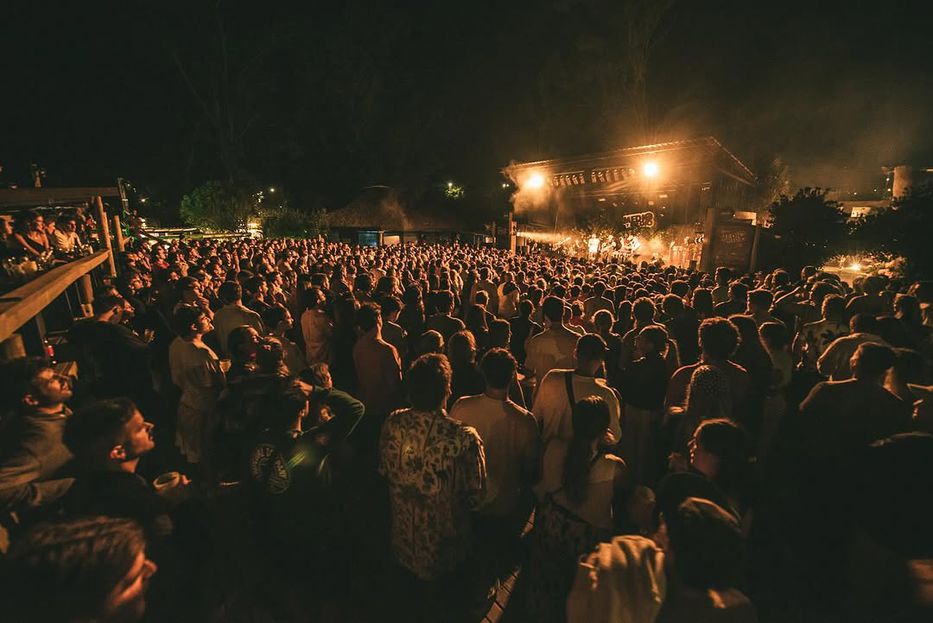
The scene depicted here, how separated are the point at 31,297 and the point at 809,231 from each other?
695 inches

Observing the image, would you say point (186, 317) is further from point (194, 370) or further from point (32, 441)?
point (32, 441)

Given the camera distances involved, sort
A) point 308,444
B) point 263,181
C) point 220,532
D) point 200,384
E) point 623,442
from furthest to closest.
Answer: point 263,181 < point 623,442 < point 200,384 < point 220,532 < point 308,444

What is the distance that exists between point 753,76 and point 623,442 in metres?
35.1

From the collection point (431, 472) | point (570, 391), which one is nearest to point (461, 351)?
point (570, 391)

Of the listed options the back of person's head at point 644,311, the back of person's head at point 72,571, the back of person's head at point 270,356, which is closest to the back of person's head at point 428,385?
the back of person's head at point 270,356

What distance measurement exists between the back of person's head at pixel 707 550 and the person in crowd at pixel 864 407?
235 centimetres

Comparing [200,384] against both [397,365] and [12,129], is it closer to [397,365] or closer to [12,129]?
[397,365]

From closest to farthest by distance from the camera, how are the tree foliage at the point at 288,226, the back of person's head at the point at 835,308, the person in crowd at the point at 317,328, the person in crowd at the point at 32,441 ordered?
1. the person in crowd at the point at 32,441
2. the back of person's head at the point at 835,308
3. the person in crowd at the point at 317,328
4. the tree foliage at the point at 288,226

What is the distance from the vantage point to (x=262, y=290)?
21.3ft

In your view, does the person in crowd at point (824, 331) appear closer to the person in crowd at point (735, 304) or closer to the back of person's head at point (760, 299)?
the back of person's head at point (760, 299)

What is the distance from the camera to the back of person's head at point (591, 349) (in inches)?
110

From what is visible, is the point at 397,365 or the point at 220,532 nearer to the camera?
the point at 220,532

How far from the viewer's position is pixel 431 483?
90.0 inches

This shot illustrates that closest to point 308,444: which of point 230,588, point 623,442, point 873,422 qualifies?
point 230,588
